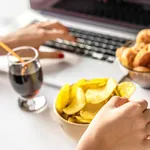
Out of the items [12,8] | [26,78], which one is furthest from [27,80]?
[12,8]

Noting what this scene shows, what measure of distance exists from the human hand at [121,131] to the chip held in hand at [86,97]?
0.25ft

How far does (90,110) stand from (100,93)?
0.15ft

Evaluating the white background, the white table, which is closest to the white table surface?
the white table

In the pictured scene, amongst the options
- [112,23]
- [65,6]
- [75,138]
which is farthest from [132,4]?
[75,138]

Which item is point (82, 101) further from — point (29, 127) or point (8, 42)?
point (8, 42)

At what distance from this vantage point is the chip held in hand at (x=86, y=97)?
0.80m

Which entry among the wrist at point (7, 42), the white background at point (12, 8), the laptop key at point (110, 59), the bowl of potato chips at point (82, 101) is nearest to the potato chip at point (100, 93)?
the bowl of potato chips at point (82, 101)

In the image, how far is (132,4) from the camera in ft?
3.87

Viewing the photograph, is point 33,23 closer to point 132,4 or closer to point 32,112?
point 132,4

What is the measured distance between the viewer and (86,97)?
32.4 inches

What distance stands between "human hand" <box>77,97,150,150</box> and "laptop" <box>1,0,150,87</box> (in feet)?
0.97

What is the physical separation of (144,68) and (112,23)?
1.06ft

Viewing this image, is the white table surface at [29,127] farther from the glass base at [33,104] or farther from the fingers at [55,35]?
the fingers at [55,35]

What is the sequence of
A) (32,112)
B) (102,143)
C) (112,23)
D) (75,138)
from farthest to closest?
(112,23)
(32,112)
(75,138)
(102,143)
